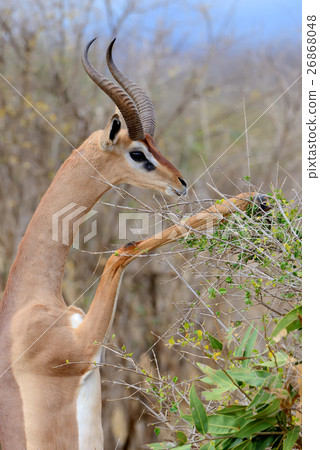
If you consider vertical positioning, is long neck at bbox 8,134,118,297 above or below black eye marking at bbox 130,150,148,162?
below

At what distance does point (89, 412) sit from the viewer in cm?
271

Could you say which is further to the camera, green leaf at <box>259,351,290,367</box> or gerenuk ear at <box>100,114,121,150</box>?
gerenuk ear at <box>100,114,121,150</box>

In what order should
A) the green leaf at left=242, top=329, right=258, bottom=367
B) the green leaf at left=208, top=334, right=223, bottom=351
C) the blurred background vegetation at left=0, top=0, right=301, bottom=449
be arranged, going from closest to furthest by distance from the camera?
1. the green leaf at left=242, top=329, right=258, bottom=367
2. the green leaf at left=208, top=334, right=223, bottom=351
3. the blurred background vegetation at left=0, top=0, right=301, bottom=449

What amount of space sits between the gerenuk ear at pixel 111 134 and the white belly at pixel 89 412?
94 cm

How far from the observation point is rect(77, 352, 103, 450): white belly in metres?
2.70

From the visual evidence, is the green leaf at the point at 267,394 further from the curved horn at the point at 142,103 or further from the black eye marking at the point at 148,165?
the curved horn at the point at 142,103

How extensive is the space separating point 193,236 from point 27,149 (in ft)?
13.6

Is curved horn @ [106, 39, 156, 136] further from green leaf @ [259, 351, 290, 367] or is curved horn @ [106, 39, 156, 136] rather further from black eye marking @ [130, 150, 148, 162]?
green leaf @ [259, 351, 290, 367]

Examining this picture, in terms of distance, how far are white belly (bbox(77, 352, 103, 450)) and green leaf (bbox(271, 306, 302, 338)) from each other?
3.85ft

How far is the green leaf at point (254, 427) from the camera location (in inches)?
68.9

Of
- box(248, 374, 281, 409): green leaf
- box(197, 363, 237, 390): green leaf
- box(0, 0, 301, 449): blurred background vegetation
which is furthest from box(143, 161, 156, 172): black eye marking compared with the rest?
box(0, 0, 301, 449): blurred background vegetation

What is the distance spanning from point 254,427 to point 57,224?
1.32m

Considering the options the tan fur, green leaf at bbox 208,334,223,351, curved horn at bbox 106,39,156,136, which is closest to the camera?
green leaf at bbox 208,334,223,351

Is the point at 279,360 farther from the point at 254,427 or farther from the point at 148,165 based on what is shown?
the point at 148,165
